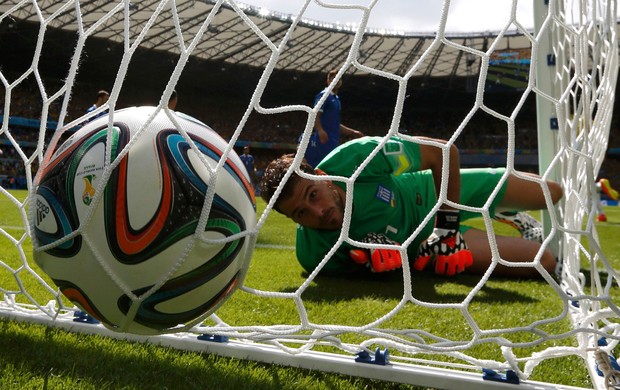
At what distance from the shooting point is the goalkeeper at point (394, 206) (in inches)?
99.7

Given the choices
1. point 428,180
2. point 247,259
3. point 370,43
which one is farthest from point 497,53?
point 247,259

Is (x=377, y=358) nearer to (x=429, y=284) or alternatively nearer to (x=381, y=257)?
(x=381, y=257)

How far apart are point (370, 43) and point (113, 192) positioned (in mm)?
24061

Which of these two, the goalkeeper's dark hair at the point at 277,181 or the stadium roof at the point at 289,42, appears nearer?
the goalkeeper's dark hair at the point at 277,181

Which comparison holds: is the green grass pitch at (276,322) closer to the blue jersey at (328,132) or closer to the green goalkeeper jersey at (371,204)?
the green goalkeeper jersey at (371,204)

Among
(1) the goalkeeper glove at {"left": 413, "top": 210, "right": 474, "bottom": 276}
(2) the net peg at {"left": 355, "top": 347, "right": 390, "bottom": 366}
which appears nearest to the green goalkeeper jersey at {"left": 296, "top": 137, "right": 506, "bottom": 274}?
(1) the goalkeeper glove at {"left": 413, "top": 210, "right": 474, "bottom": 276}

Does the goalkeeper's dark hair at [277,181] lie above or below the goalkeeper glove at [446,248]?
above

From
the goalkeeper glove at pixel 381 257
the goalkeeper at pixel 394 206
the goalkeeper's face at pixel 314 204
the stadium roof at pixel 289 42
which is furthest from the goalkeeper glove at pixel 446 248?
the stadium roof at pixel 289 42

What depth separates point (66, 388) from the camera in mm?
1225

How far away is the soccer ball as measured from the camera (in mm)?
1173

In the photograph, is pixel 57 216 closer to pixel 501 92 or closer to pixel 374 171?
pixel 374 171

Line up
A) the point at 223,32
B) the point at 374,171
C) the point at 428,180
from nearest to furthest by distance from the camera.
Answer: the point at 374,171, the point at 428,180, the point at 223,32

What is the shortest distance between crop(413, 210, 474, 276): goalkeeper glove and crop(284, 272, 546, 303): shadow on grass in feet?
0.27

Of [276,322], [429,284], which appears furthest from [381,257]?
[276,322]
